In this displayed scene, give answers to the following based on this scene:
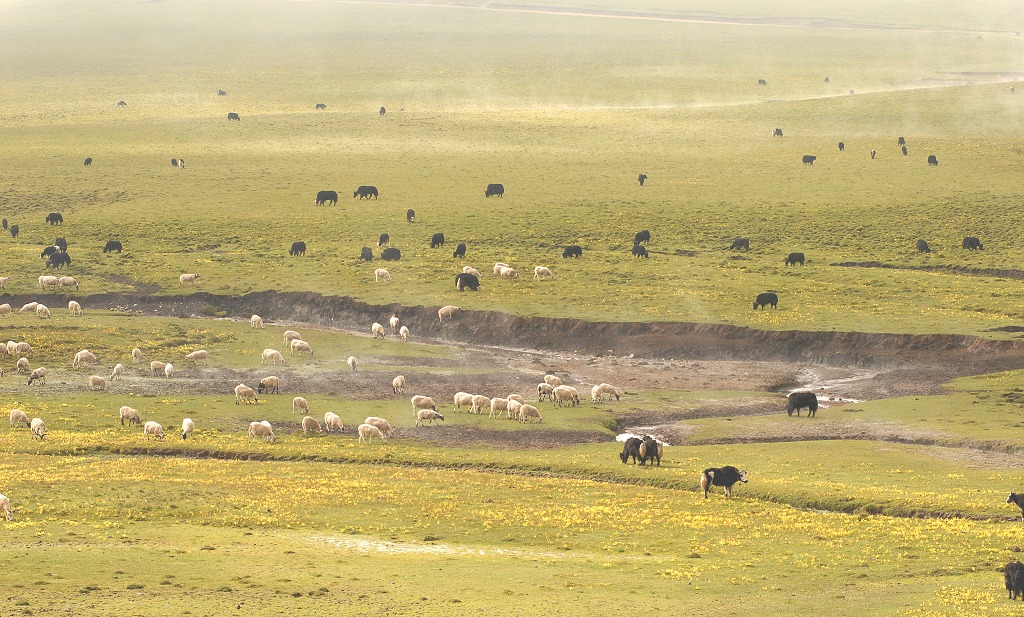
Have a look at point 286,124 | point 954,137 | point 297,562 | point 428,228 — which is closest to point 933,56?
point 954,137

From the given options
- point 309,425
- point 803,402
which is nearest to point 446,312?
point 309,425

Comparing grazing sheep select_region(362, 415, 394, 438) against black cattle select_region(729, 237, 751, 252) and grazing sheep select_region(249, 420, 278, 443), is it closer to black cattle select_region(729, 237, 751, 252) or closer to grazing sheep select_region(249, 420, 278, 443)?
grazing sheep select_region(249, 420, 278, 443)

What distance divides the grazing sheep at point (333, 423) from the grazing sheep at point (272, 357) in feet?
31.7

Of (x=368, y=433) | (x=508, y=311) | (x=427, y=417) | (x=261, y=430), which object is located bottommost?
(x=261, y=430)

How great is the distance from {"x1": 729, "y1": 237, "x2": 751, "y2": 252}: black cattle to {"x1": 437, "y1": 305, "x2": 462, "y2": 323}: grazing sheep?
19893 mm

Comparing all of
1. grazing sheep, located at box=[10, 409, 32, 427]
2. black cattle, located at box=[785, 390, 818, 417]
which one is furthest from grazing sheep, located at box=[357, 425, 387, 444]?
black cattle, located at box=[785, 390, 818, 417]

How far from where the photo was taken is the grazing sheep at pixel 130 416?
4125 centimetres

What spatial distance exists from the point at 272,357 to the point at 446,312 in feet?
31.1

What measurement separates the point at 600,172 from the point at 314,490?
64500 mm

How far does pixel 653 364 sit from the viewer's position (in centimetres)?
5231

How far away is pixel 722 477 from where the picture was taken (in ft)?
106

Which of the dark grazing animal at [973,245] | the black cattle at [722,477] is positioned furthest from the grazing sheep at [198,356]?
the dark grazing animal at [973,245]

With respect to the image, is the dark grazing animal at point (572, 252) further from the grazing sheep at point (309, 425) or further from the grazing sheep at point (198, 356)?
the grazing sheep at point (309, 425)

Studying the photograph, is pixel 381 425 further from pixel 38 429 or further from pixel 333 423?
pixel 38 429
